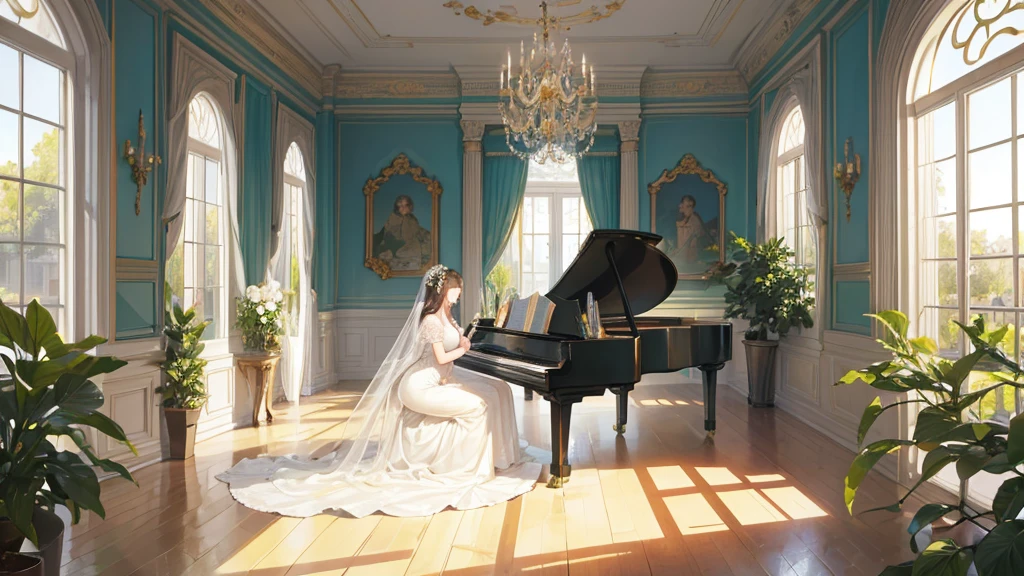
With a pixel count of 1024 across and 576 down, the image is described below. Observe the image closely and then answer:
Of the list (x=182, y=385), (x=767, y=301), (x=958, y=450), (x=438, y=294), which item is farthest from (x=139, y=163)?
(x=767, y=301)

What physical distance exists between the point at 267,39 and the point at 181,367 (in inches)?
136

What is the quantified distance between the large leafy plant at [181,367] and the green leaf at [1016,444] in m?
4.51

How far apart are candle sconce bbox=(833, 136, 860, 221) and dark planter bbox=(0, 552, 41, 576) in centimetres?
523

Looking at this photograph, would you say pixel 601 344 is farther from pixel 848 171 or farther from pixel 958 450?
pixel 848 171

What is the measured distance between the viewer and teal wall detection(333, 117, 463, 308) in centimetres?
842

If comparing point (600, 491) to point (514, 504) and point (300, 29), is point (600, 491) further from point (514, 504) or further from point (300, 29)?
point (300, 29)

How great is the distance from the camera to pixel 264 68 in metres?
6.72

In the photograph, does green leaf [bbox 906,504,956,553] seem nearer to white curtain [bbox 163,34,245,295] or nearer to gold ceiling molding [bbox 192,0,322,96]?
white curtain [bbox 163,34,245,295]

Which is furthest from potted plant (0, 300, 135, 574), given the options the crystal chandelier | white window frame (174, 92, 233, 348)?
the crystal chandelier

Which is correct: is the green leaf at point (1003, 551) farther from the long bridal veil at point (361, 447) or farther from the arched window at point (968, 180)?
the long bridal veil at point (361, 447)

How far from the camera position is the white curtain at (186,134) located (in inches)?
198

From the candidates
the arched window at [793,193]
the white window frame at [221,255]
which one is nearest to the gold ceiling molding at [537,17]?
the arched window at [793,193]

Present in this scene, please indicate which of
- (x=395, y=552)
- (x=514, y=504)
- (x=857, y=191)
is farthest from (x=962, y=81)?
(x=395, y=552)

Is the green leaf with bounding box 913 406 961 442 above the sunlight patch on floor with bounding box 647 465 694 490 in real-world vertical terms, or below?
above
